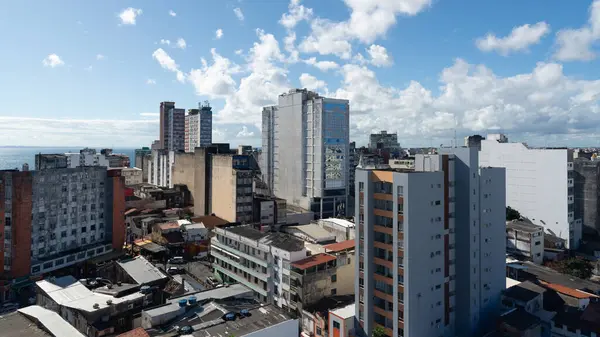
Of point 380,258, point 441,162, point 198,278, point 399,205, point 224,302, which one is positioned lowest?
point 198,278

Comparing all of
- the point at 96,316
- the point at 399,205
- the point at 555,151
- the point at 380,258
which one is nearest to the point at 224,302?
the point at 96,316

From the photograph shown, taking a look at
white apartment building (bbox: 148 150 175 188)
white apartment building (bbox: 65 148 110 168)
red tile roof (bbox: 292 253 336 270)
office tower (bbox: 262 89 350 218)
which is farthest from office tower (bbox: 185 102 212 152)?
red tile roof (bbox: 292 253 336 270)

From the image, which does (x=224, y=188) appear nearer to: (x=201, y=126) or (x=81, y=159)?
(x=81, y=159)

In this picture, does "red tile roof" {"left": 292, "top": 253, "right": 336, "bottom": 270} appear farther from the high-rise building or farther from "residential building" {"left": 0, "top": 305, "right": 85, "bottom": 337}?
"residential building" {"left": 0, "top": 305, "right": 85, "bottom": 337}

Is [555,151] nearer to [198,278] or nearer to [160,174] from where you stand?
[198,278]

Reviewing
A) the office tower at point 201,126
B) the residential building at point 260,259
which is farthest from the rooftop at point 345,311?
the office tower at point 201,126

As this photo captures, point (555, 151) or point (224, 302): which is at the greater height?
point (555, 151)
